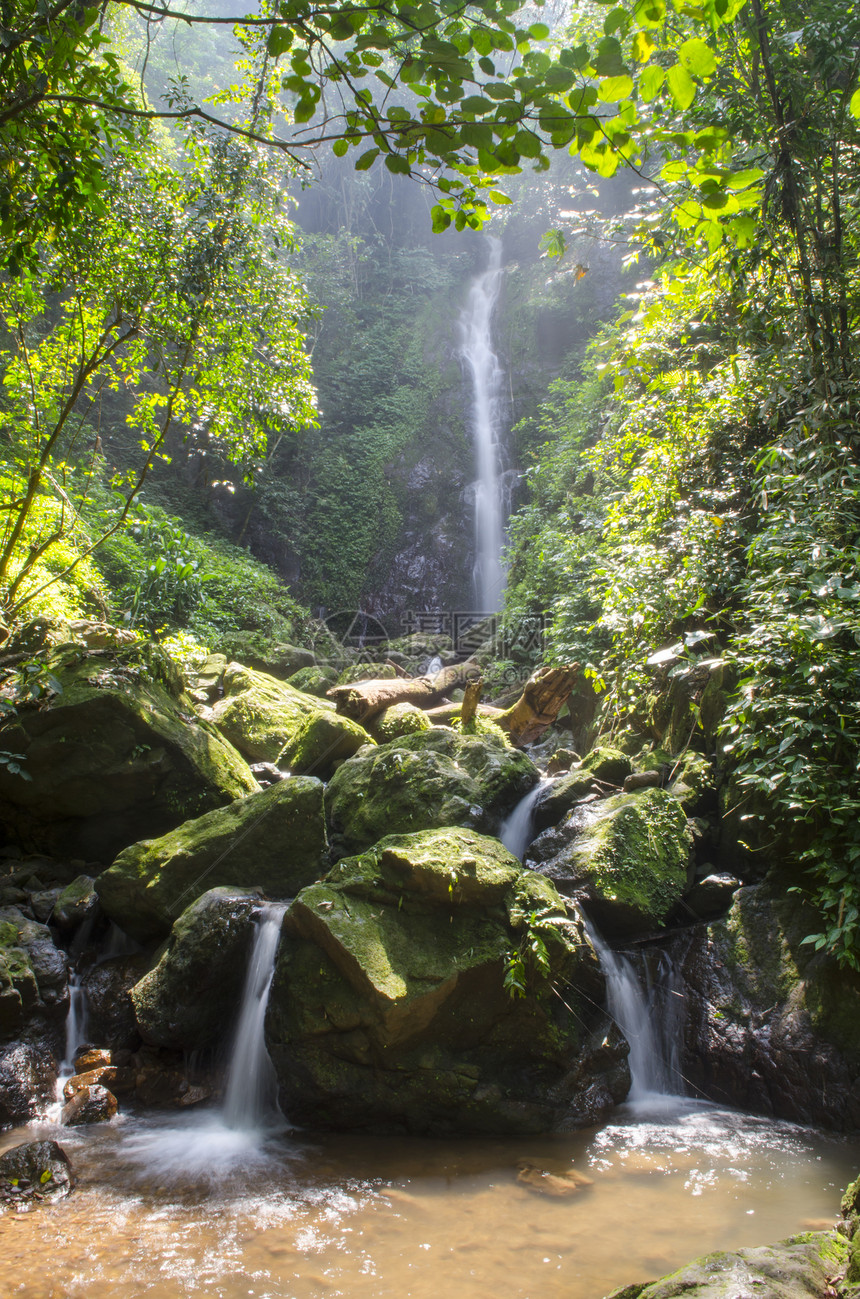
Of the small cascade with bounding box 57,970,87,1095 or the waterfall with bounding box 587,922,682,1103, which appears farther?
the small cascade with bounding box 57,970,87,1095

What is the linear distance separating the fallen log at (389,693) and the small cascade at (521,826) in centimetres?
296

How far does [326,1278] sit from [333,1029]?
4.38ft

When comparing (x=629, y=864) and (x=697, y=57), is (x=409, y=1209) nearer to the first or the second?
(x=629, y=864)

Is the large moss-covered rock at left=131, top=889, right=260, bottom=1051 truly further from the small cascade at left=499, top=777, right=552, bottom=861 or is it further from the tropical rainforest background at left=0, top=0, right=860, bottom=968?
the small cascade at left=499, top=777, right=552, bottom=861

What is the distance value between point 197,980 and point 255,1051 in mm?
621

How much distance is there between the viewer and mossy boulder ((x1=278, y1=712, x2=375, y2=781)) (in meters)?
7.78

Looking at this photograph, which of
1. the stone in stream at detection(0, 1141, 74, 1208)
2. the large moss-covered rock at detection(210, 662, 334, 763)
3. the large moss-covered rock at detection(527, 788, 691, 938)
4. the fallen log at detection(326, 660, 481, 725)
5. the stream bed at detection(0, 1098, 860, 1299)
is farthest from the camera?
the fallen log at detection(326, 660, 481, 725)

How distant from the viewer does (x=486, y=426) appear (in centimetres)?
2047

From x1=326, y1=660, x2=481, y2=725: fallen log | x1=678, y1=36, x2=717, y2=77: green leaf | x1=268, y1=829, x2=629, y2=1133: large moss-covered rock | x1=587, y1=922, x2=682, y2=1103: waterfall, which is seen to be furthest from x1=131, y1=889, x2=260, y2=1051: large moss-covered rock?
x1=678, y1=36, x2=717, y2=77: green leaf

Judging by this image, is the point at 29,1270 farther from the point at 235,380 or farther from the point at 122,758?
the point at 235,380

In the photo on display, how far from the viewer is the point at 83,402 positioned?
14469 millimetres

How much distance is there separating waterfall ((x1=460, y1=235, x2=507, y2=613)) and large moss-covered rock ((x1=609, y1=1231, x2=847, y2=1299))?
1537 centimetres

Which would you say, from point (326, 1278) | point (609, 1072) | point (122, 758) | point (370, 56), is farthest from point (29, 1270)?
point (370, 56)

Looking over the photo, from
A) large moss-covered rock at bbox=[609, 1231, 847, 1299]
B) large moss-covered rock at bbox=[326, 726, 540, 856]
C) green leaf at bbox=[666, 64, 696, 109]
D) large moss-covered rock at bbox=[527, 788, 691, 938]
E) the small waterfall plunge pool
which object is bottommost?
the small waterfall plunge pool
